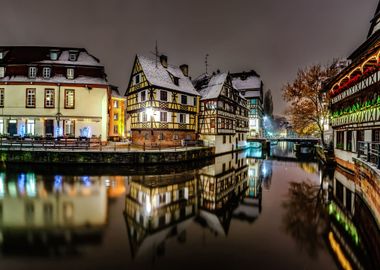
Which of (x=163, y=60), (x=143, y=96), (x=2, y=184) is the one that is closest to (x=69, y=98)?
(x=143, y=96)

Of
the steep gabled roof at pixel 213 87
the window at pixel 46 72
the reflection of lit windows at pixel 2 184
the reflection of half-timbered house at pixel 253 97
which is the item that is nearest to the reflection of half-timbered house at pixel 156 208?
the reflection of lit windows at pixel 2 184

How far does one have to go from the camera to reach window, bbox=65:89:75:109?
3011 cm

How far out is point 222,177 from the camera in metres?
18.5

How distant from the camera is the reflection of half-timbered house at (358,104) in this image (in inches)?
579

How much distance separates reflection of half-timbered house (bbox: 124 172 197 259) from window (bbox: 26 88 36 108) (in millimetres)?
21146

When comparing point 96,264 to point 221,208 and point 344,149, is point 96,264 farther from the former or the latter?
point 344,149

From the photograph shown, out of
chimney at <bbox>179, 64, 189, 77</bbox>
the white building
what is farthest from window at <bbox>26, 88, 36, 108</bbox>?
chimney at <bbox>179, 64, 189, 77</bbox>

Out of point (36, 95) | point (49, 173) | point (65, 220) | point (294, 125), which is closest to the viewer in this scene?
point (65, 220)

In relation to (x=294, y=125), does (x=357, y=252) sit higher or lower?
lower

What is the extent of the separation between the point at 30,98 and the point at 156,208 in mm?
27647

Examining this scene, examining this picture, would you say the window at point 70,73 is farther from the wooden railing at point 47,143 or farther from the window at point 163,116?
the window at point 163,116

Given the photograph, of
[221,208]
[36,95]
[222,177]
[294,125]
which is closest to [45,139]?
[36,95]

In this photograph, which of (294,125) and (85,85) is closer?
(85,85)

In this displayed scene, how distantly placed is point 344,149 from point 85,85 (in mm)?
29387
